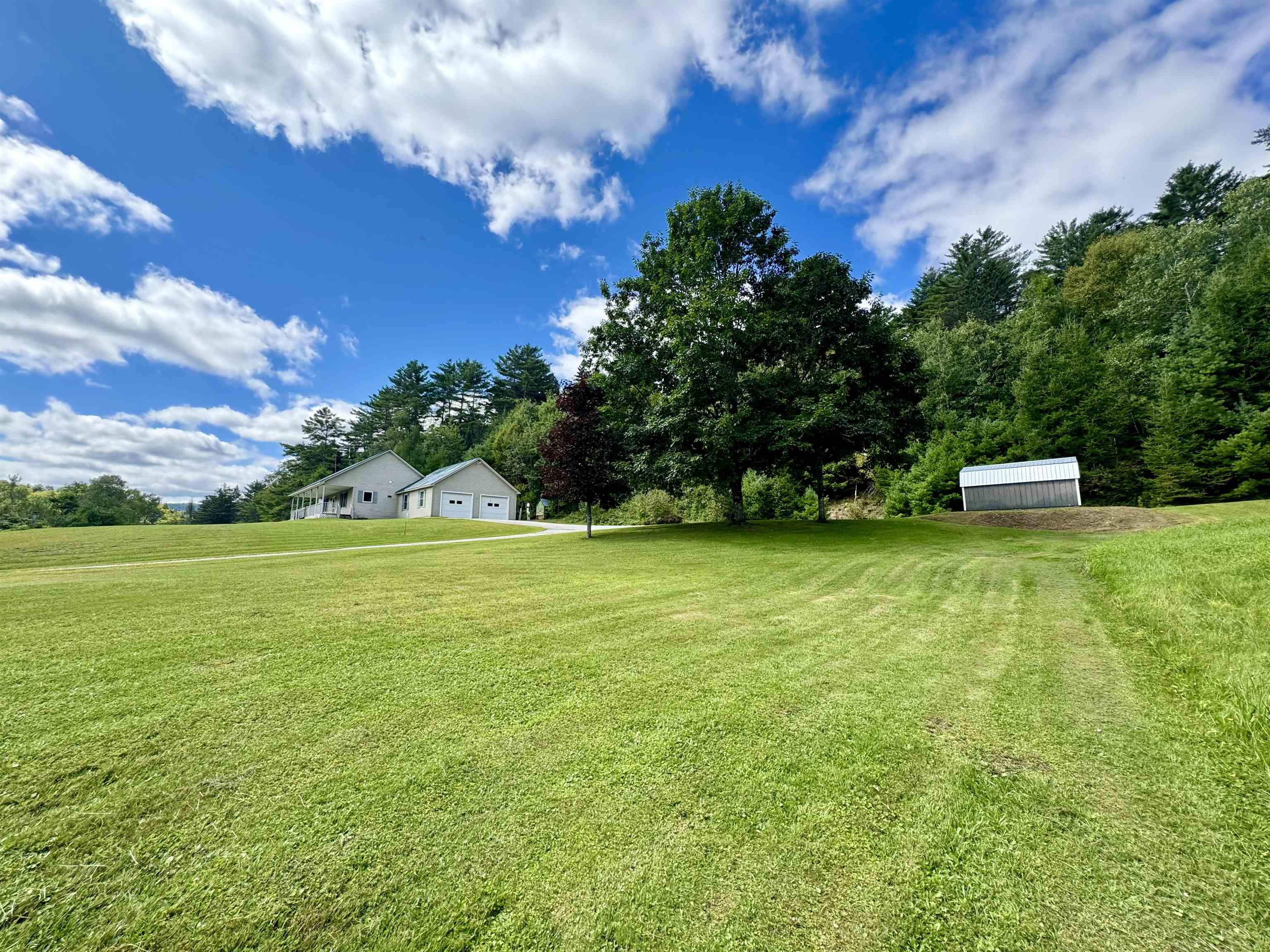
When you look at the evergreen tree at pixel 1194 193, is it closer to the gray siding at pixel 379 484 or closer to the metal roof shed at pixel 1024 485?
the metal roof shed at pixel 1024 485

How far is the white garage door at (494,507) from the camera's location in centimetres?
3214

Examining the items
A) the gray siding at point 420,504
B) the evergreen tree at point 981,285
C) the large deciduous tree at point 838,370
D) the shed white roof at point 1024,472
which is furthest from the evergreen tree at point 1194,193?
the gray siding at point 420,504

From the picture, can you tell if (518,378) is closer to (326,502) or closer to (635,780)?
(326,502)

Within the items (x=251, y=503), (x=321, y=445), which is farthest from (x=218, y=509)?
(x=321, y=445)

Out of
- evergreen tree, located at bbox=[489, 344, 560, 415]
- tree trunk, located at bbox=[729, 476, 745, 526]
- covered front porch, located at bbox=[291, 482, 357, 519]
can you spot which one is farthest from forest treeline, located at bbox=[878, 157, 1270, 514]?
evergreen tree, located at bbox=[489, 344, 560, 415]

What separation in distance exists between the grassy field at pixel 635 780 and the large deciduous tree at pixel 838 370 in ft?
34.0

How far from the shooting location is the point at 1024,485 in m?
20.7

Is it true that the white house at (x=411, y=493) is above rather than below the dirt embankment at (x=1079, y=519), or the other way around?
above

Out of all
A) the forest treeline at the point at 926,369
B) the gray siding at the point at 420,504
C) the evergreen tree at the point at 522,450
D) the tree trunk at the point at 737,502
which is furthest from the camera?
the evergreen tree at the point at 522,450

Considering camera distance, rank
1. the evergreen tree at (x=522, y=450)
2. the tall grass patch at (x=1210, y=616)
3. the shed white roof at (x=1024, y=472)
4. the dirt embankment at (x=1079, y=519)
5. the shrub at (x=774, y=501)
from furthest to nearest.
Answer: the evergreen tree at (x=522, y=450) < the shrub at (x=774, y=501) < the shed white roof at (x=1024, y=472) < the dirt embankment at (x=1079, y=519) < the tall grass patch at (x=1210, y=616)

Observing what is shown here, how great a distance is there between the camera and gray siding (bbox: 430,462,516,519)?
30.6 meters

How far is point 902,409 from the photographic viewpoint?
59.1 feet

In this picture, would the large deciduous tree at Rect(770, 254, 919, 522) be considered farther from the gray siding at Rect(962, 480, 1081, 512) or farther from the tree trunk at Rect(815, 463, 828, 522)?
the gray siding at Rect(962, 480, 1081, 512)

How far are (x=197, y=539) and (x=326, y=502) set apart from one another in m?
22.1
